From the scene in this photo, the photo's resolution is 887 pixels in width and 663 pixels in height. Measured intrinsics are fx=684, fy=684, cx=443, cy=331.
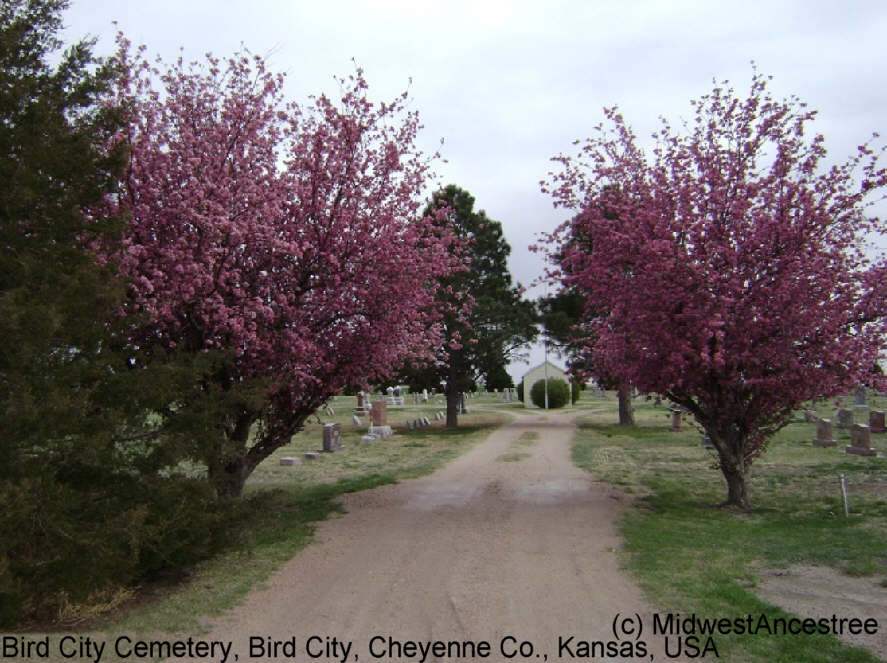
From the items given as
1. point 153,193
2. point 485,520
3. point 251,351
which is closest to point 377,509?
point 485,520

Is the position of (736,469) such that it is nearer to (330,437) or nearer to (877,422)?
(330,437)

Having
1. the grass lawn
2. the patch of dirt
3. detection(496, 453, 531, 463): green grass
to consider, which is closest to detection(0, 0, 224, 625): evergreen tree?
the grass lawn

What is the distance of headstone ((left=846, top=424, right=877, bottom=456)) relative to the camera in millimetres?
20359

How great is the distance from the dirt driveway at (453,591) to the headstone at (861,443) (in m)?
11.9

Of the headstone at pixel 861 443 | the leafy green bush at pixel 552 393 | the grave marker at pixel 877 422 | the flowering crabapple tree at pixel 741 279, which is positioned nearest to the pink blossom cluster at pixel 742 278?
the flowering crabapple tree at pixel 741 279

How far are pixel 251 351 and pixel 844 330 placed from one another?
10.1m

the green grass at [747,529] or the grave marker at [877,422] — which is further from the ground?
the grave marker at [877,422]

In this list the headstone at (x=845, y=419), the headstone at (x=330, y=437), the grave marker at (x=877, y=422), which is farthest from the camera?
the headstone at (x=845, y=419)

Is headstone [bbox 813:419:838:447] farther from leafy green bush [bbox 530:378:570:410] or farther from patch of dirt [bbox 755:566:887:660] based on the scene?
leafy green bush [bbox 530:378:570:410]

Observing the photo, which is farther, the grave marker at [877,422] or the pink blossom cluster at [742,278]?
the grave marker at [877,422]

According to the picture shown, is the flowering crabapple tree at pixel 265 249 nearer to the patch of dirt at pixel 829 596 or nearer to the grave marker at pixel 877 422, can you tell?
the patch of dirt at pixel 829 596

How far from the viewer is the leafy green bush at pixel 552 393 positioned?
5244cm

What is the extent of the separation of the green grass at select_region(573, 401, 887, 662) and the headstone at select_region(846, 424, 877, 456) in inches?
14.1

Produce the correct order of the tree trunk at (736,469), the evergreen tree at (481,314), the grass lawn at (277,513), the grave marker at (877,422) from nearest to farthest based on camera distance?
1. the grass lawn at (277,513)
2. the tree trunk at (736,469)
3. the grave marker at (877,422)
4. the evergreen tree at (481,314)
